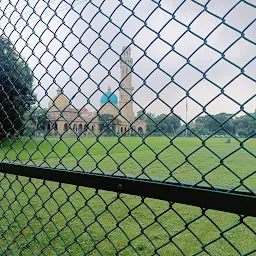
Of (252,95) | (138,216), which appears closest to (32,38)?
(252,95)

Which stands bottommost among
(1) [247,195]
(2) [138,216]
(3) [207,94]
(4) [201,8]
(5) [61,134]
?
(2) [138,216]

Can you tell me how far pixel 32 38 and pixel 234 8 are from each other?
0.99m

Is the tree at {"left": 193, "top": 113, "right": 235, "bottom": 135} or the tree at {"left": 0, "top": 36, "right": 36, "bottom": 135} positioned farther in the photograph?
the tree at {"left": 0, "top": 36, "right": 36, "bottom": 135}

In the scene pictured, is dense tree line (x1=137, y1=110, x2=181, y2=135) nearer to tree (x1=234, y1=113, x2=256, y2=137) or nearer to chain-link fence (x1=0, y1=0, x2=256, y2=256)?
chain-link fence (x1=0, y1=0, x2=256, y2=256)

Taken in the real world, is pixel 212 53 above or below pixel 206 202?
above

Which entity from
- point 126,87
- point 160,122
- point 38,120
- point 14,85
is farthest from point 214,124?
point 14,85

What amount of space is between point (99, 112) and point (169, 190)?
0.44 meters

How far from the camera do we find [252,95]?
0.75 meters

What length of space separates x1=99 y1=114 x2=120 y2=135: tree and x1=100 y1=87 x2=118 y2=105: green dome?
0.06 m

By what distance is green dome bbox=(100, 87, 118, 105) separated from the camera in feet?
3.66

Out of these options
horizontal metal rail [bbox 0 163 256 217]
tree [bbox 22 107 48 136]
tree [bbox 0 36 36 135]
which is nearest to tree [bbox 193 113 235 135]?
horizontal metal rail [bbox 0 163 256 217]

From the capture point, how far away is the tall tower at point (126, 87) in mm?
1061

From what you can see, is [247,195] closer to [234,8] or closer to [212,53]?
[212,53]

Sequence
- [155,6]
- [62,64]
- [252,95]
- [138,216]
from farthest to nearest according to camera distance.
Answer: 1. [138,216]
2. [62,64]
3. [155,6]
4. [252,95]
